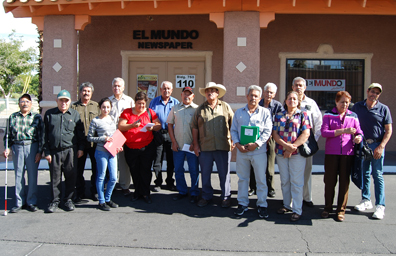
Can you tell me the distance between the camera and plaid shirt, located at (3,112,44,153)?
16.9ft

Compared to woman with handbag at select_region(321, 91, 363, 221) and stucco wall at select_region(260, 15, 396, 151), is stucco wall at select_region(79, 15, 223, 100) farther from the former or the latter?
woman with handbag at select_region(321, 91, 363, 221)

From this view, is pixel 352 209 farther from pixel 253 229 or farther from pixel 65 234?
pixel 65 234

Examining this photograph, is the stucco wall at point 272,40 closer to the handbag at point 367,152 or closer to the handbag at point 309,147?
the handbag at point 309,147

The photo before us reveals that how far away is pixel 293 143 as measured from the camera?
4.82 m

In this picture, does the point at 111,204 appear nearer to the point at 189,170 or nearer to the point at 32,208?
the point at 32,208

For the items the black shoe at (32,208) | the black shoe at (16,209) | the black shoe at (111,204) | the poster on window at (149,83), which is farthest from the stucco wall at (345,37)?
the black shoe at (16,209)

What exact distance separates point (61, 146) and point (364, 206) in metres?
4.46

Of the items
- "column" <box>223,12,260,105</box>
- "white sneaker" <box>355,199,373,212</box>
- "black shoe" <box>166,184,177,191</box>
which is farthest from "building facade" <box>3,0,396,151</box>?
"white sneaker" <box>355,199,373,212</box>

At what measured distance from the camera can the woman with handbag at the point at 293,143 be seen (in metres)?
4.82

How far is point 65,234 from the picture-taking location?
14.3ft

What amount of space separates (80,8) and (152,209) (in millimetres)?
5305

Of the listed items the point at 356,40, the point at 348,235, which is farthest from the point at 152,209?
the point at 356,40

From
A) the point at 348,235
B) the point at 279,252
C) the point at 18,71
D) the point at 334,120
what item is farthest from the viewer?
the point at 18,71

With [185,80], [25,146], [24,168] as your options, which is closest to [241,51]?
[185,80]
